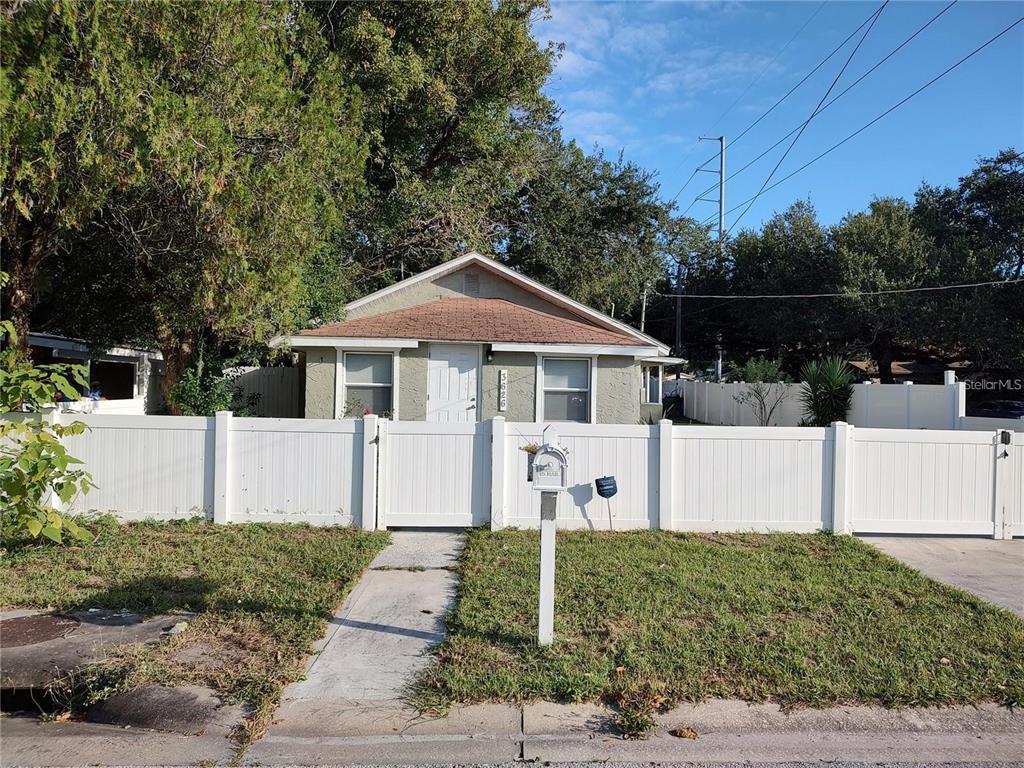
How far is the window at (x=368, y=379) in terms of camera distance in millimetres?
12508

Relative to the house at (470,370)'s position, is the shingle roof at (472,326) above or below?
above

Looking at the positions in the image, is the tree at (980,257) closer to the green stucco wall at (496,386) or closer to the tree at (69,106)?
the green stucco wall at (496,386)

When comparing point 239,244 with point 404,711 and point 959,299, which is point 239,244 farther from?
point 959,299

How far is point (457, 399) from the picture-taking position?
41.3ft

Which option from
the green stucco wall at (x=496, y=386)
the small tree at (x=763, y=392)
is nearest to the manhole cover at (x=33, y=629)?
the green stucco wall at (x=496, y=386)

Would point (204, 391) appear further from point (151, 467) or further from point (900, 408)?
point (900, 408)

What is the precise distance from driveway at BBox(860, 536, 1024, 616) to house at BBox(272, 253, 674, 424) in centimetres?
570

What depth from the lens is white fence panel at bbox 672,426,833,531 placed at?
25.2ft

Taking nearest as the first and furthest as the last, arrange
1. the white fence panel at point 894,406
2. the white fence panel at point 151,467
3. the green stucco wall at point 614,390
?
the white fence panel at point 151,467
the green stucco wall at point 614,390
the white fence panel at point 894,406

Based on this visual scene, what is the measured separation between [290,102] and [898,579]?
859 centimetres

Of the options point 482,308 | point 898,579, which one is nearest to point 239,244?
point 482,308

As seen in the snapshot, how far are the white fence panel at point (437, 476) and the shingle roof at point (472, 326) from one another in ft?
15.4

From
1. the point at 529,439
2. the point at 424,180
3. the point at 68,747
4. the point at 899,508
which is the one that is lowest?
the point at 68,747

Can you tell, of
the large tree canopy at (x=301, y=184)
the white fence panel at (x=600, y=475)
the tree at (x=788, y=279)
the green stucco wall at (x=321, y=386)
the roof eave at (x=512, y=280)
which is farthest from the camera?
the tree at (x=788, y=279)
